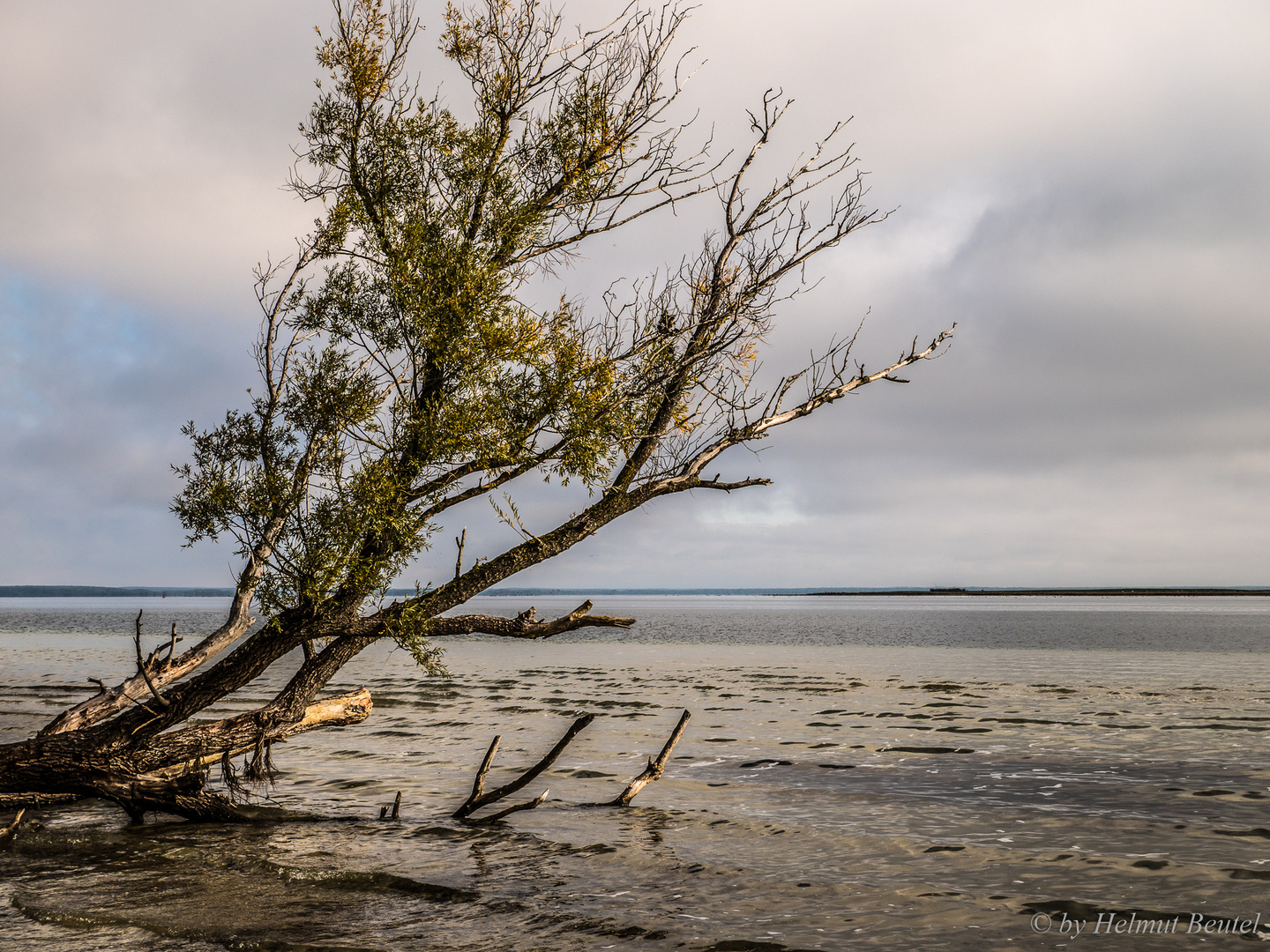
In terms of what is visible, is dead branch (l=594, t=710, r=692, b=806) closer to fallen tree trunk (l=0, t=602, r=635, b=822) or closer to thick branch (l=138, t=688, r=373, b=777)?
fallen tree trunk (l=0, t=602, r=635, b=822)

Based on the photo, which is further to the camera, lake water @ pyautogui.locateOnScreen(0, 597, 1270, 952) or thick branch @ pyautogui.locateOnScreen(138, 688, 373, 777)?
thick branch @ pyautogui.locateOnScreen(138, 688, 373, 777)

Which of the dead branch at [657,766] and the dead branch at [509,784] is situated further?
the dead branch at [657,766]

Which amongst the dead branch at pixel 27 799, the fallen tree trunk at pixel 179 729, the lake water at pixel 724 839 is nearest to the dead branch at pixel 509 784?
the lake water at pixel 724 839

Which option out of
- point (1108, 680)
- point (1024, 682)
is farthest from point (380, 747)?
point (1108, 680)

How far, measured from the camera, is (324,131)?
49.0ft

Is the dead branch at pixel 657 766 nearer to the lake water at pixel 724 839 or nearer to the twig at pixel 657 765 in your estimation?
the twig at pixel 657 765

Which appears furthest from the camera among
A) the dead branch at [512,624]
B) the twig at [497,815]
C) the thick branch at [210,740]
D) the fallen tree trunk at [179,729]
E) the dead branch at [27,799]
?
the twig at [497,815]

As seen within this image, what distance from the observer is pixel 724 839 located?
14898mm

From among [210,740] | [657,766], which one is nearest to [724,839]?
[657,766]

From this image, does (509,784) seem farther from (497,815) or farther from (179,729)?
(179,729)

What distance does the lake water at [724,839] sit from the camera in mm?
10594

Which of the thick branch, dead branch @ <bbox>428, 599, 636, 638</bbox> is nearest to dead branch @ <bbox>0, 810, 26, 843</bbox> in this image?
the thick branch

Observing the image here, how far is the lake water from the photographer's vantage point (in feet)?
34.8

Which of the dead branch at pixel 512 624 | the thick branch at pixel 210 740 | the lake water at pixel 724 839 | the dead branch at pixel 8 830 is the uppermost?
the dead branch at pixel 512 624
